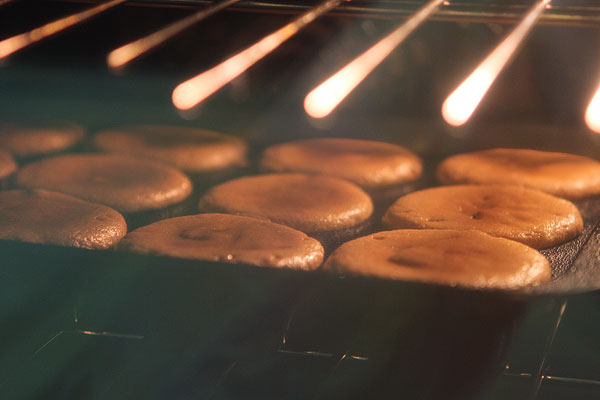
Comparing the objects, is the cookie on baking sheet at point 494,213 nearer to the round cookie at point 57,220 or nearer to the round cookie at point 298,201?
the round cookie at point 298,201

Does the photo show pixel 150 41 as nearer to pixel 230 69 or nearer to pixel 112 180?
pixel 230 69

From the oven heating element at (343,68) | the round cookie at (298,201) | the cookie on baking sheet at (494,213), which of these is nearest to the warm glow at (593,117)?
the oven heating element at (343,68)

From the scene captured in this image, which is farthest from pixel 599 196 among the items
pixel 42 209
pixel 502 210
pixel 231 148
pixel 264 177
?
pixel 42 209

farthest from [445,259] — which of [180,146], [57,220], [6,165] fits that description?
[6,165]

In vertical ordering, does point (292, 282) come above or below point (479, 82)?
below

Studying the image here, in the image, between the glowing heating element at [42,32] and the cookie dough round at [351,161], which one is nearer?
the glowing heating element at [42,32]

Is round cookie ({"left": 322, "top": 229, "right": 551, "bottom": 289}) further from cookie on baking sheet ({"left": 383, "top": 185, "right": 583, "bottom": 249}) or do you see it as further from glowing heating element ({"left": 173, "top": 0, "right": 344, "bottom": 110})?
glowing heating element ({"left": 173, "top": 0, "right": 344, "bottom": 110})
